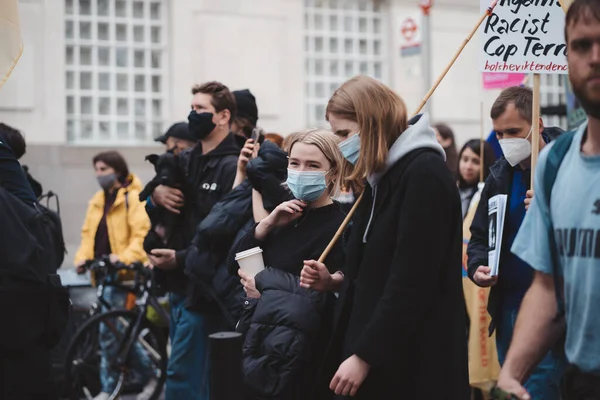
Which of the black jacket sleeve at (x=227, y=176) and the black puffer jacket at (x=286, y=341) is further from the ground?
the black jacket sleeve at (x=227, y=176)

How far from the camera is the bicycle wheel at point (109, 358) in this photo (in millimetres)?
8133

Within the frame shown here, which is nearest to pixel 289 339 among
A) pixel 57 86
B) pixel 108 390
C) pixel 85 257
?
pixel 108 390

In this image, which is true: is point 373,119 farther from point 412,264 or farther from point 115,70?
point 115,70

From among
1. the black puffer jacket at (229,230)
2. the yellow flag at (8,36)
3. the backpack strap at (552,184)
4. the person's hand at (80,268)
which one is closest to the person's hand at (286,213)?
the black puffer jacket at (229,230)

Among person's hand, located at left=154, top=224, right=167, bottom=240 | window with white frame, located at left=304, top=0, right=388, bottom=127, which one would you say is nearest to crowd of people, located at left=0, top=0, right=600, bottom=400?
person's hand, located at left=154, top=224, right=167, bottom=240

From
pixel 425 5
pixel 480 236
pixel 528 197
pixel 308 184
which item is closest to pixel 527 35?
pixel 528 197

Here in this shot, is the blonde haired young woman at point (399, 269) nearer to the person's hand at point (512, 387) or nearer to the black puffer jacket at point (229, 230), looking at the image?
the person's hand at point (512, 387)

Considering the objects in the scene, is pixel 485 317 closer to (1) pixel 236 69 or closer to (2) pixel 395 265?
(2) pixel 395 265

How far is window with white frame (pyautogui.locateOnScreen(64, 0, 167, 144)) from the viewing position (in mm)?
14984

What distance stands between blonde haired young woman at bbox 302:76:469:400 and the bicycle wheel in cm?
470

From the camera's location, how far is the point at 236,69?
50.9 feet

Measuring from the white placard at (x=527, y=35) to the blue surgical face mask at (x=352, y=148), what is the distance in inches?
53.4

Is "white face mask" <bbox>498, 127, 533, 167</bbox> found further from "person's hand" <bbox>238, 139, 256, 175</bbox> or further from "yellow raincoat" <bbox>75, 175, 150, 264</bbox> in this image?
"yellow raincoat" <bbox>75, 175, 150, 264</bbox>

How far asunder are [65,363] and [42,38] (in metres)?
7.42
